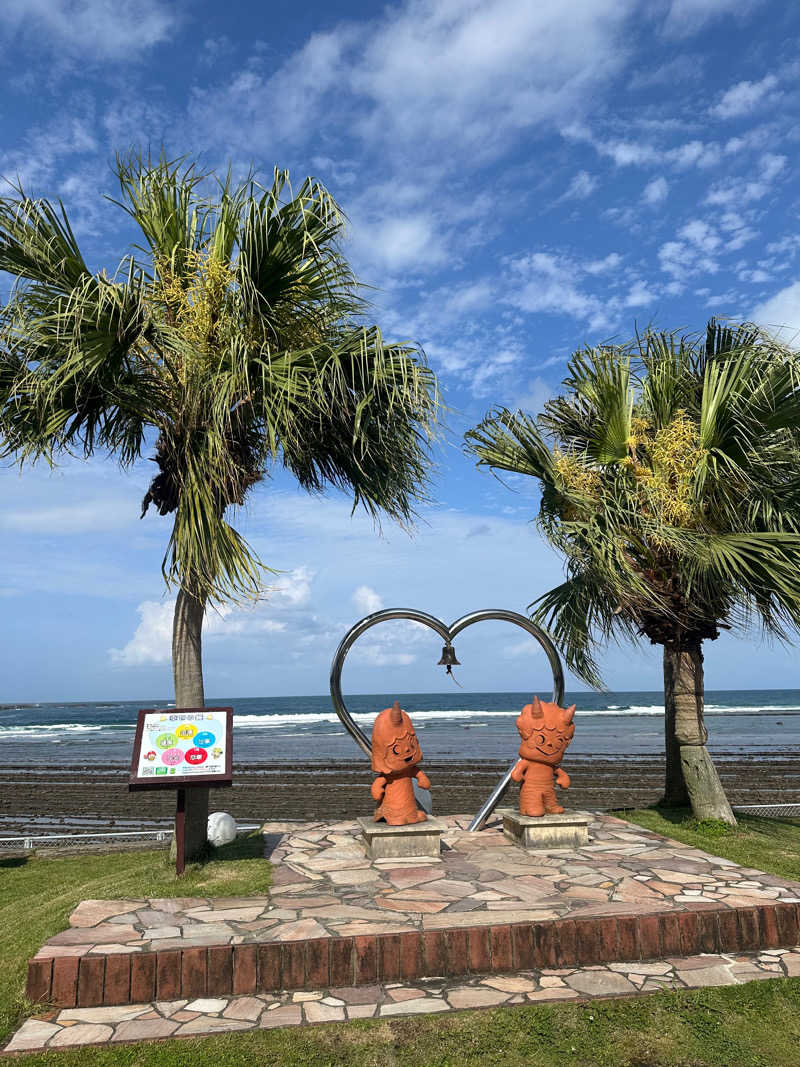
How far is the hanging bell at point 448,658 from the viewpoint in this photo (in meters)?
7.55

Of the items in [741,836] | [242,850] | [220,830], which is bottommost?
[741,836]

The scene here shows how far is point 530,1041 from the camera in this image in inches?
149

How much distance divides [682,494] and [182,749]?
18.0ft

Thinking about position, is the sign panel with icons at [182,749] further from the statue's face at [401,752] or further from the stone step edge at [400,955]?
the stone step edge at [400,955]

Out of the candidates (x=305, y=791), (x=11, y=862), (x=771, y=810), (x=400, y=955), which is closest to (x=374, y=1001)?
(x=400, y=955)

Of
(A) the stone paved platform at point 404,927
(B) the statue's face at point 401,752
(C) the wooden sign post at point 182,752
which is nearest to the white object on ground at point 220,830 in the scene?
(C) the wooden sign post at point 182,752

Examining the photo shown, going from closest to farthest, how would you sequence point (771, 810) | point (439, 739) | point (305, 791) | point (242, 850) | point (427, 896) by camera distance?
point (427, 896), point (242, 850), point (771, 810), point (305, 791), point (439, 739)

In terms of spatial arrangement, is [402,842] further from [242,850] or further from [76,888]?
[76,888]

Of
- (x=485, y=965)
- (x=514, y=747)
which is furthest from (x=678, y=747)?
(x=514, y=747)

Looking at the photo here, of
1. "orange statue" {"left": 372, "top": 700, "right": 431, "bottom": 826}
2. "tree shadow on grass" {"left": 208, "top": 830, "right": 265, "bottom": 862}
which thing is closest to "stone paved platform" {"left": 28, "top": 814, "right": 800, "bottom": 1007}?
"orange statue" {"left": 372, "top": 700, "right": 431, "bottom": 826}

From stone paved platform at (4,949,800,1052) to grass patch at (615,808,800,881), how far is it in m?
2.34

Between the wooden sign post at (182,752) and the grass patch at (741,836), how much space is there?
4708 mm

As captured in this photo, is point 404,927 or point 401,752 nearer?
point 404,927

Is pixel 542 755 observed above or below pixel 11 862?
above
